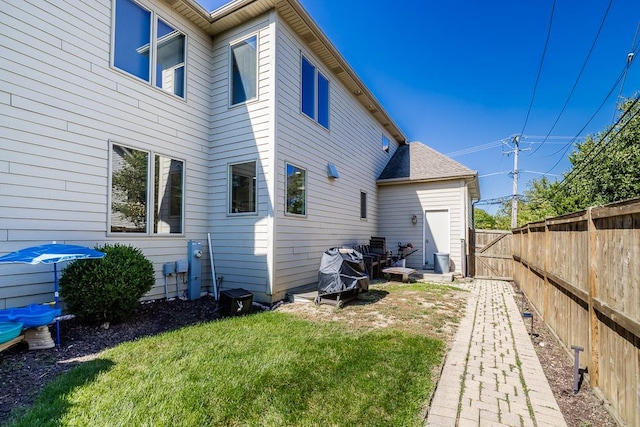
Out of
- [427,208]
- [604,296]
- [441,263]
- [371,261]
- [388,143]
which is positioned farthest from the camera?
[388,143]

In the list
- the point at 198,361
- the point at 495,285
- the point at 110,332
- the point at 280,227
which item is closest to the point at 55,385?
the point at 198,361

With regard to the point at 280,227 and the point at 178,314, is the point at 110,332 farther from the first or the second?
the point at 280,227

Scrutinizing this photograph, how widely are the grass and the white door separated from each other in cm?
761

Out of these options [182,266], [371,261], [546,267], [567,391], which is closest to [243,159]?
[182,266]

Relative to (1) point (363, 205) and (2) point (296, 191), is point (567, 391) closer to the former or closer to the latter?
(2) point (296, 191)

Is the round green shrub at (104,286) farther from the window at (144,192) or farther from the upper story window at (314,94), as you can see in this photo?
the upper story window at (314,94)

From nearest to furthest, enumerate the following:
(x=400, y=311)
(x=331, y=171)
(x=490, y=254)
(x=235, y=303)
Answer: (x=235, y=303) → (x=400, y=311) → (x=331, y=171) → (x=490, y=254)

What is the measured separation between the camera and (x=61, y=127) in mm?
4766

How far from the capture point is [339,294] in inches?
237

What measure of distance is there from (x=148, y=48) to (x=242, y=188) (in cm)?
327

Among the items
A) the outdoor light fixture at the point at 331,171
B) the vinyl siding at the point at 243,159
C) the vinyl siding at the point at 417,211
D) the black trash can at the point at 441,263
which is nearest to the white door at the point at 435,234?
the vinyl siding at the point at 417,211

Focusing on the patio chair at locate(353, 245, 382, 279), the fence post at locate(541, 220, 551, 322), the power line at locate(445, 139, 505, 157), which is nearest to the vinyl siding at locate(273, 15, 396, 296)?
the patio chair at locate(353, 245, 382, 279)

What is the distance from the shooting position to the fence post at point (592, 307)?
2.70 meters

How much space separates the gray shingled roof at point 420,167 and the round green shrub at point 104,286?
9.70 meters
